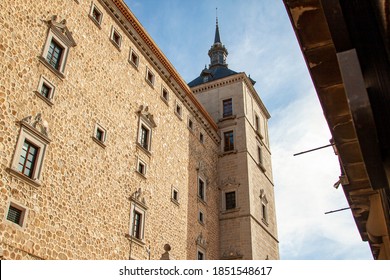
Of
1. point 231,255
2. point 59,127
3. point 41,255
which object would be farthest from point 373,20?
point 231,255

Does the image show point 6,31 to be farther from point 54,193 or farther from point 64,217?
point 64,217

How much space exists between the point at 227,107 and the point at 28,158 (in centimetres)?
1685

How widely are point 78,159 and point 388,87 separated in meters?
10.5

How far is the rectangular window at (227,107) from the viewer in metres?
25.2

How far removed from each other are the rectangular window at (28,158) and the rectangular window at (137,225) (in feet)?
15.9

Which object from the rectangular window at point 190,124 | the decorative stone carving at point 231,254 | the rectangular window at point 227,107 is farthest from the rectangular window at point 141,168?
the rectangular window at point 227,107

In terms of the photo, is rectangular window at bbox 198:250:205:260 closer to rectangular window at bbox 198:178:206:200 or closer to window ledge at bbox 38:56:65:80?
rectangular window at bbox 198:178:206:200

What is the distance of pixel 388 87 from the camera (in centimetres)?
268

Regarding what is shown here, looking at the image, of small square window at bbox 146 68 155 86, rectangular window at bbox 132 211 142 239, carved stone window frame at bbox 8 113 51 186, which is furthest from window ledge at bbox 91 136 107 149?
small square window at bbox 146 68 155 86

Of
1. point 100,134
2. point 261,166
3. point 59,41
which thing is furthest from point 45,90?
point 261,166

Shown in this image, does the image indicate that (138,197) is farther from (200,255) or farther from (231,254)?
(231,254)

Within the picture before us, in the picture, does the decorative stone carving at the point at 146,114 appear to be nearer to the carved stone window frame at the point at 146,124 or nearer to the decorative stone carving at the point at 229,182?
the carved stone window frame at the point at 146,124

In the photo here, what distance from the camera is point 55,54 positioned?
12.1m

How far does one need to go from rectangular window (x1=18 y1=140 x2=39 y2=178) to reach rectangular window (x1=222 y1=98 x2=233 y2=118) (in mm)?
16062
